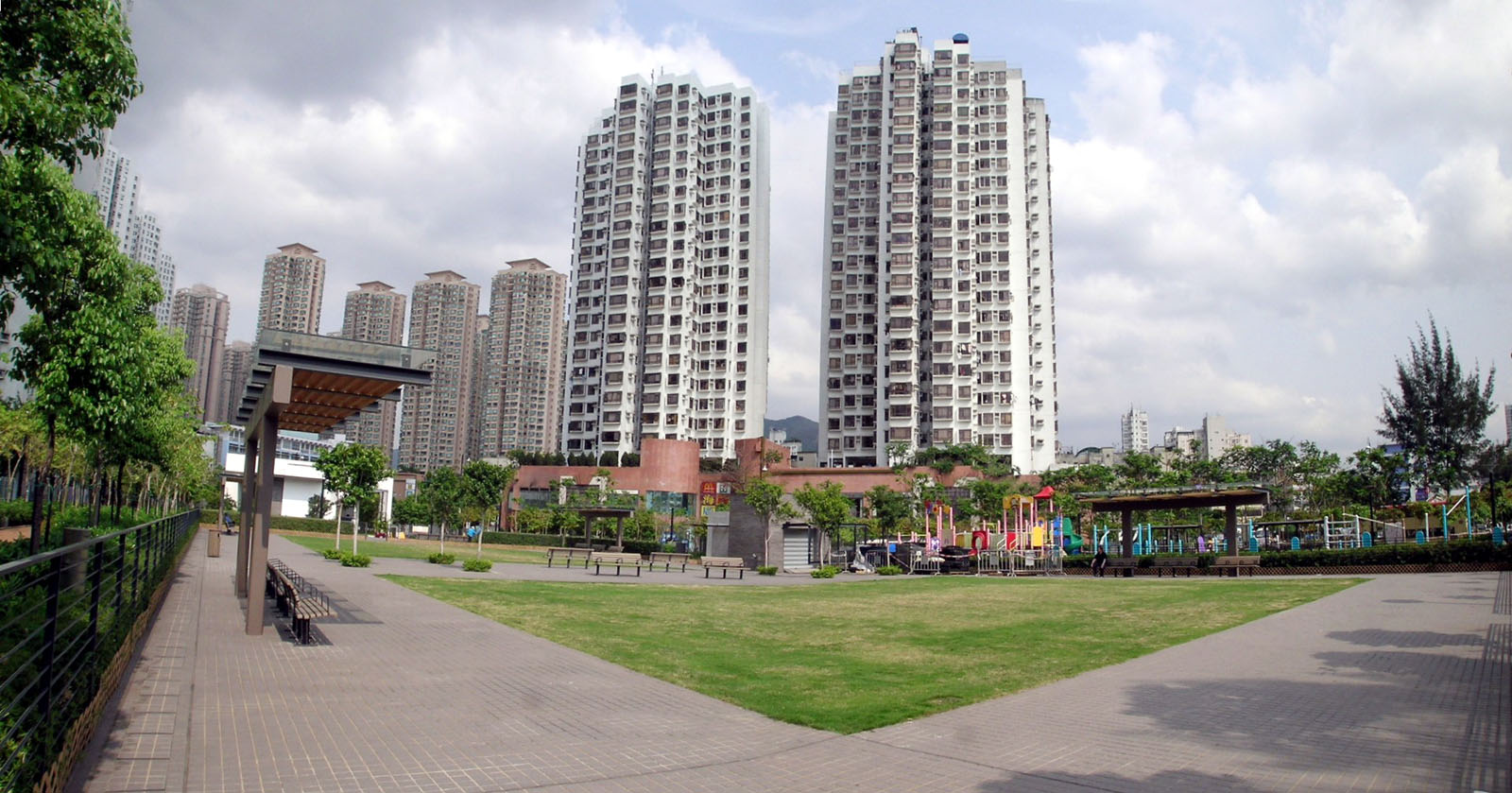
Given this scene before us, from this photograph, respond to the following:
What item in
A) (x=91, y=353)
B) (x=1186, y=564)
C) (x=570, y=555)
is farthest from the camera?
(x=1186, y=564)

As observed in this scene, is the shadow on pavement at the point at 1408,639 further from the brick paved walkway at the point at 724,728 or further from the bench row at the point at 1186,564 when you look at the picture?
the bench row at the point at 1186,564

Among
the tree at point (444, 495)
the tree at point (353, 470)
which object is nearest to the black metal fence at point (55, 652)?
the tree at point (353, 470)

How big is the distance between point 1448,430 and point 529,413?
123 meters

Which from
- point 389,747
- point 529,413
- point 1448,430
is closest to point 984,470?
point 1448,430

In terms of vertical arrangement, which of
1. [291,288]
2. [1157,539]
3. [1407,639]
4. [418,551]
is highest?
[291,288]

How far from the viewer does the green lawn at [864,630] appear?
9.62 metres

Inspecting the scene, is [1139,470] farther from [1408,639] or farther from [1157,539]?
[1408,639]

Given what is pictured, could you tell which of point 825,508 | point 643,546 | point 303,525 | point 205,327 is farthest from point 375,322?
point 825,508

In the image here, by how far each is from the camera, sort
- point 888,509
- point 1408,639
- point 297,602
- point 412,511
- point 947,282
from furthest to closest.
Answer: point 947,282 → point 412,511 → point 888,509 → point 1408,639 → point 297,602

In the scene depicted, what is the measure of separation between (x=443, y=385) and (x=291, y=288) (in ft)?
92.6

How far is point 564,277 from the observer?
502ft

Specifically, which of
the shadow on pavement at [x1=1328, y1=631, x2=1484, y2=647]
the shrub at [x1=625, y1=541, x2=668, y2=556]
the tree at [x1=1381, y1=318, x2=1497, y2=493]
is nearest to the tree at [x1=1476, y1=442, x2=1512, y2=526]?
the tree at [x1=1381, y1=318, x2=1497, y2=493]

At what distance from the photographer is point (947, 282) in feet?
301

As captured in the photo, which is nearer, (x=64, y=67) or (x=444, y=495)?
(x=64, y=67)
